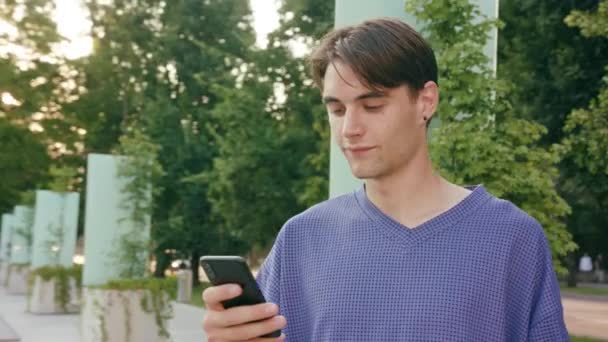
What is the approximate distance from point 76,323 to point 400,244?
18.2 meters

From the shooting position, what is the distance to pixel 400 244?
1.84 meters

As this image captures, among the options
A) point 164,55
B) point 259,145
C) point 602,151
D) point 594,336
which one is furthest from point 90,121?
point 602,151

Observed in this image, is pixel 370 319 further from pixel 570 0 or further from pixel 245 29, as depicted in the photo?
pixel 245 29

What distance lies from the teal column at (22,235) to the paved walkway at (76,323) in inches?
45.6

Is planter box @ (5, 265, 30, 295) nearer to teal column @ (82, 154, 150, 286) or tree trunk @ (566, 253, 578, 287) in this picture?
teal column @ (82, 154, 150, 286)

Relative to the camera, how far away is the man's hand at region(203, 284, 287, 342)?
1.63 meters

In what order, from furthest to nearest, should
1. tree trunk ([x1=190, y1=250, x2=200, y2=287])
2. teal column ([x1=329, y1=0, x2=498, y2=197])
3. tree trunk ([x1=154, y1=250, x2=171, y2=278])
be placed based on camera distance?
tree trunk ([x1=190, y1=250, x2=200, y2=287])
tree trunk ([x1=154, y1=250, x2=171, y2=278])
teal column ([x1=329, y1=0, x2=498, y2=197])

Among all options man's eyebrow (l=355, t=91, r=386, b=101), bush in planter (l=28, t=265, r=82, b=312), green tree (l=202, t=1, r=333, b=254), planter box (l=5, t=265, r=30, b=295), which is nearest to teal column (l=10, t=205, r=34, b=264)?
planter box (l=5, t=265, r=30, b=295)

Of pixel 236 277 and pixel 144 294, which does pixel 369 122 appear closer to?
pixel 236 277

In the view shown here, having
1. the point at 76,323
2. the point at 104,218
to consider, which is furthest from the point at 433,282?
the point at 76,323

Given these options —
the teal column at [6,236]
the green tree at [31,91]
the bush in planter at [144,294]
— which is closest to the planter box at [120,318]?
the bush in planter at [144,294]

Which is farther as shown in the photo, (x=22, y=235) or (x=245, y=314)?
(x=22, y=235)

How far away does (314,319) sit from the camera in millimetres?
1877

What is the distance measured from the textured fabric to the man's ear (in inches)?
6.8
